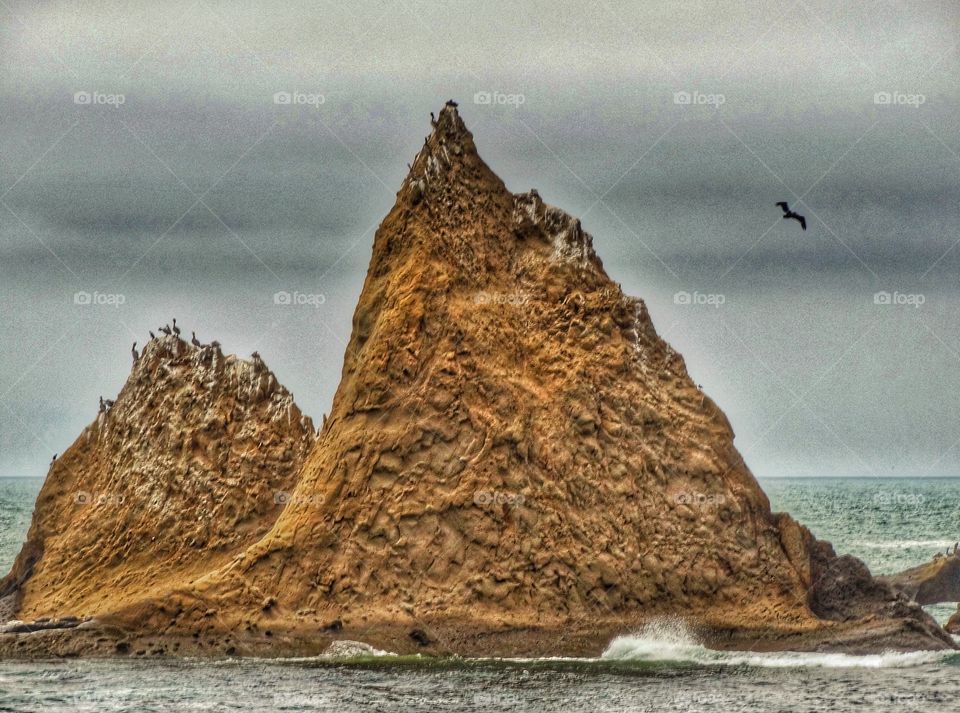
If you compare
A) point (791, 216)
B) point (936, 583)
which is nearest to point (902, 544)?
point (936, 583)

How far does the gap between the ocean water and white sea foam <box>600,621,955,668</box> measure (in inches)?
0.9

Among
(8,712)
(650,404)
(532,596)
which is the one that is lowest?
(8,712)

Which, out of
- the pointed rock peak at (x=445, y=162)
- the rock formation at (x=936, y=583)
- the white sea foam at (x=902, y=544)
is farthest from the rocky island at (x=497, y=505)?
the white sea foam at (x=902, y=544)

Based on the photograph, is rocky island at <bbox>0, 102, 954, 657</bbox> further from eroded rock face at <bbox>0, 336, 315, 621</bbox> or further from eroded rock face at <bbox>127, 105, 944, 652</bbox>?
eroded rock face at <bbox>0, 336, 315, 621</bbox>

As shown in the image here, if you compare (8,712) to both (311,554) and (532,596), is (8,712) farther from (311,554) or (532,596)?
(532,596)

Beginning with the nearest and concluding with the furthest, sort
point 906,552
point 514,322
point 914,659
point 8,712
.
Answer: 1. point 8,712
2. point 914,659
3. point 514,322
4. point 906,552

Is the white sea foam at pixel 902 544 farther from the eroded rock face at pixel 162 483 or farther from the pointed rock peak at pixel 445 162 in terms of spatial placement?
the pointed rock peak at pixel 445 162

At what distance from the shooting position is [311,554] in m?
43.6

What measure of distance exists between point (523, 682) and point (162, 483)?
15368 millimetres

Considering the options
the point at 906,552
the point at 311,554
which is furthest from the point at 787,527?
the point at 906,552

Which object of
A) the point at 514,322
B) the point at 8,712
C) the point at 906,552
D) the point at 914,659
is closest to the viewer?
the point at 8,712

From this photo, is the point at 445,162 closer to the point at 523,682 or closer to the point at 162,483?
the point at 162,483

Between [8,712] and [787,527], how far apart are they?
18.8 m

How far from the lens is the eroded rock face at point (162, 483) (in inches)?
1935
